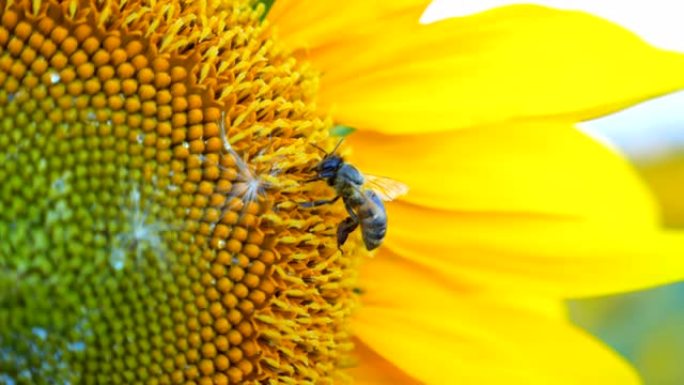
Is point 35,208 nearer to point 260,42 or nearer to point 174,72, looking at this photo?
point 174,72

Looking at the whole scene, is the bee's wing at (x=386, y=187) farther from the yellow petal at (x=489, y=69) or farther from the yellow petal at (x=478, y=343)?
the yellow petal at (x=478, y=343)

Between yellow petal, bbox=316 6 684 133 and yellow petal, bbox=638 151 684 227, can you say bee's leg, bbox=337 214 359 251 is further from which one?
yellow petal, bbox=638 151 684 227

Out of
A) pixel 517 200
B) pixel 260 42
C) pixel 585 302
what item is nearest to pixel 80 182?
pixel 260 42

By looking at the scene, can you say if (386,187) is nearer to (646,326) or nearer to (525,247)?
(525,247)

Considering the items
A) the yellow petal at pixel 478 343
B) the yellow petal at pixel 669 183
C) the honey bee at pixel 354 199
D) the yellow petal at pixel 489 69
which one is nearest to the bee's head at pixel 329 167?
the honey bee at pixel 354 199

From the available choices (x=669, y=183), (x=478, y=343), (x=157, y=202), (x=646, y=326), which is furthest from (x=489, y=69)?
(x=669, y=183)

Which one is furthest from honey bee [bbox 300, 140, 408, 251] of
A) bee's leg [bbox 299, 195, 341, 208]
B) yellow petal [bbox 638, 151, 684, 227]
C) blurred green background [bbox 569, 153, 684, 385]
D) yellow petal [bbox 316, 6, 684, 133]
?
yellow petal [bbox 638, 151, 684, 227]
